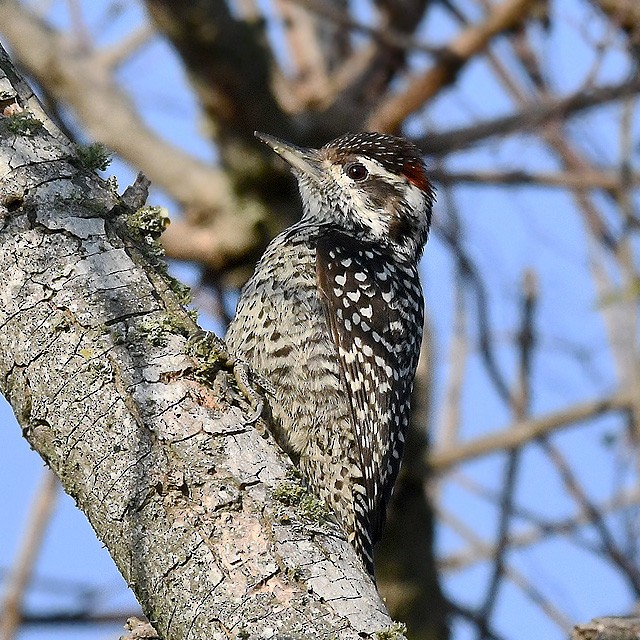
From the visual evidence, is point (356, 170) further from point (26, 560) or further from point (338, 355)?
point (26, 560)

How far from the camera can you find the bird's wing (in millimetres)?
4625

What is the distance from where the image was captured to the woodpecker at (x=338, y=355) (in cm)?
455

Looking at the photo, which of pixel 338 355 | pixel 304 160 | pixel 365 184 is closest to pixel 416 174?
pixel 365 184

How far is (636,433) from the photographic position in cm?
672

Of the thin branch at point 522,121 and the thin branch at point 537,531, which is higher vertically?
the thin branch at point 522,121

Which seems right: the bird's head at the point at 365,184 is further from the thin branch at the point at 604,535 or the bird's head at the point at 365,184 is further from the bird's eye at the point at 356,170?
the thin branch at the point at 604,535

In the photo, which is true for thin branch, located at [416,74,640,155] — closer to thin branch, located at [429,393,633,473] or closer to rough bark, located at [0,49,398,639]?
thin branch, located at [429,393,633,473]

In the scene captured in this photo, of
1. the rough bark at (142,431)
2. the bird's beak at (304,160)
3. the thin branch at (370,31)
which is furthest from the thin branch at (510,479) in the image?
the rough bark at (142,431)

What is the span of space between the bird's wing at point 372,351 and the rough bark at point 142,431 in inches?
69.6

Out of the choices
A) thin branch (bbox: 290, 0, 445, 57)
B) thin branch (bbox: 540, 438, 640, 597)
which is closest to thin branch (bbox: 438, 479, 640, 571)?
thin branch (bbox: 540, 438, 640, 597)

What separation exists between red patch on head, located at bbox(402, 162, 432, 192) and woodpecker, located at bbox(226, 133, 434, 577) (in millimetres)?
552

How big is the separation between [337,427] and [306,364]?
31cm

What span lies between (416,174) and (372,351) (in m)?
1.37

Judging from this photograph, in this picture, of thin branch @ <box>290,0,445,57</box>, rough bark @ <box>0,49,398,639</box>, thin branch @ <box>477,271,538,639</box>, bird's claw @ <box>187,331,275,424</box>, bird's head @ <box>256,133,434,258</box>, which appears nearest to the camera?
rough bark @ <box>0,49,398,639</box>
